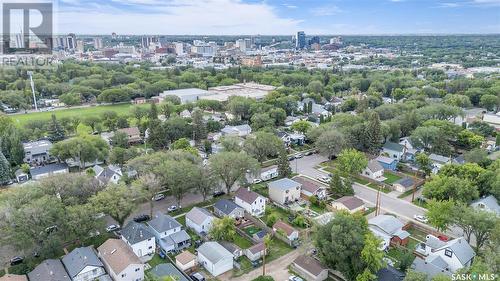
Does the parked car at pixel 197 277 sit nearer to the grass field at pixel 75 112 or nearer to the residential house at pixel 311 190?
the residential house at pixel 311 190

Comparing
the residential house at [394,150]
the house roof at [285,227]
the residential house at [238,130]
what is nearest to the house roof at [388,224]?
the house roof at [285,227]

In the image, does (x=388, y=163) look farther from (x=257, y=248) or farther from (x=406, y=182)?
(x=257, y=248)

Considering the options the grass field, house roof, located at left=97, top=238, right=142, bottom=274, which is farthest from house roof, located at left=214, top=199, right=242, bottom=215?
the grass field

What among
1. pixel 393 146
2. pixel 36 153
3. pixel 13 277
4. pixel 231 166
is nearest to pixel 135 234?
pixel 13 277

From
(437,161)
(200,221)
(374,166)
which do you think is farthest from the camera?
(437,161)

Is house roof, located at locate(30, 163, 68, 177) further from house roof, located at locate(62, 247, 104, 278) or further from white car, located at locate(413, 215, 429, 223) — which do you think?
white car, located at locate(413, 215, 429, 223)

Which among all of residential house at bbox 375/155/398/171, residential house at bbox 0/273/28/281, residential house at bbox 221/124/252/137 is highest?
residential house at bbox 221/124/252/137

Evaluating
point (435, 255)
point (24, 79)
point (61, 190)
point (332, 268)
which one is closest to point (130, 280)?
point (61, 190)
